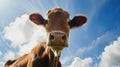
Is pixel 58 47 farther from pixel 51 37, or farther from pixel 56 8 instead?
pixel 56 8

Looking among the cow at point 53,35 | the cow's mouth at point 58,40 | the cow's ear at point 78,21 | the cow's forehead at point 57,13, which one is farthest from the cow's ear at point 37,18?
the cow's mouth at point 58,40

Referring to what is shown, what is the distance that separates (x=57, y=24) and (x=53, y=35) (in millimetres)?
772

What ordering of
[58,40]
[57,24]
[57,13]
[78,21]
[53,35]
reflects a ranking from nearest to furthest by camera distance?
[58,40]
[53,35]
[57,24]
[57,13]
[78,21]

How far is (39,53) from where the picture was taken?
1107 cm

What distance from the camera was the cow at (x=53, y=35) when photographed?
30.7 ft

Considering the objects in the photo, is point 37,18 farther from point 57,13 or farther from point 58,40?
point 58,40

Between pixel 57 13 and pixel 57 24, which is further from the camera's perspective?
pixel 57 13

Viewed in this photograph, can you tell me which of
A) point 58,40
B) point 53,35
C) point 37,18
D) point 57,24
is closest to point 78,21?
point 37,18

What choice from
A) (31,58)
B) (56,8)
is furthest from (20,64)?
(56,8)

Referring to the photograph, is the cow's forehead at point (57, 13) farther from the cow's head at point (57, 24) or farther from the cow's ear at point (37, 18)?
the cow's ear at point (37, 18)

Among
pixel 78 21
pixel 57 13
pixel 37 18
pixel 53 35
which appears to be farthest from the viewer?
pixel 78 21

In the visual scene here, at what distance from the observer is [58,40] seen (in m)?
9.16

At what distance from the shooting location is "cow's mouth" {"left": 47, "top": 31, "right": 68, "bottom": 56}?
9180 mm

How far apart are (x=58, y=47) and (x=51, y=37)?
0.40m
